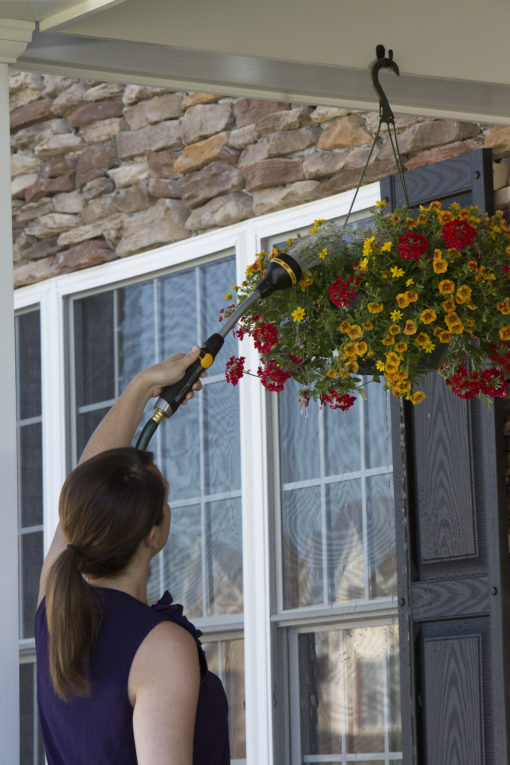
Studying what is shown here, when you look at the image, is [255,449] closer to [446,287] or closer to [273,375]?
[273,375]

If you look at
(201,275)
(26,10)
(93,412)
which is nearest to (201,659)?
(26,10)

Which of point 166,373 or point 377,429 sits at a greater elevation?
point 377,429

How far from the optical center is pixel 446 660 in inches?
140

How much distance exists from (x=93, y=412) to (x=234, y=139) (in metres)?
1.29

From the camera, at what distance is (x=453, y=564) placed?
11.8 ft

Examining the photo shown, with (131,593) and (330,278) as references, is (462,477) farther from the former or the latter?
(131,593)

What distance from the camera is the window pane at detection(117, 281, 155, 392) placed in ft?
15.9

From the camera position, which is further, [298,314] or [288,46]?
[288,46]

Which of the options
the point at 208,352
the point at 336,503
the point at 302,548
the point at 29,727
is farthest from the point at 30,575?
the point at 208,352

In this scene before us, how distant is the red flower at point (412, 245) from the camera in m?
2.39

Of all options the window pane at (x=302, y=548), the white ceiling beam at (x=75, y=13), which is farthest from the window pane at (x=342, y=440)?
the white ceiling beam at (x=75, y=13)

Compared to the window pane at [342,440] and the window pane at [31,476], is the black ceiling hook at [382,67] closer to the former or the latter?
the window pane at [342,440]

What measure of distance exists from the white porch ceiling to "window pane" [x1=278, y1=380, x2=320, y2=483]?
4.75ft

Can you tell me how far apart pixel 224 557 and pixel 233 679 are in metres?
0.44
